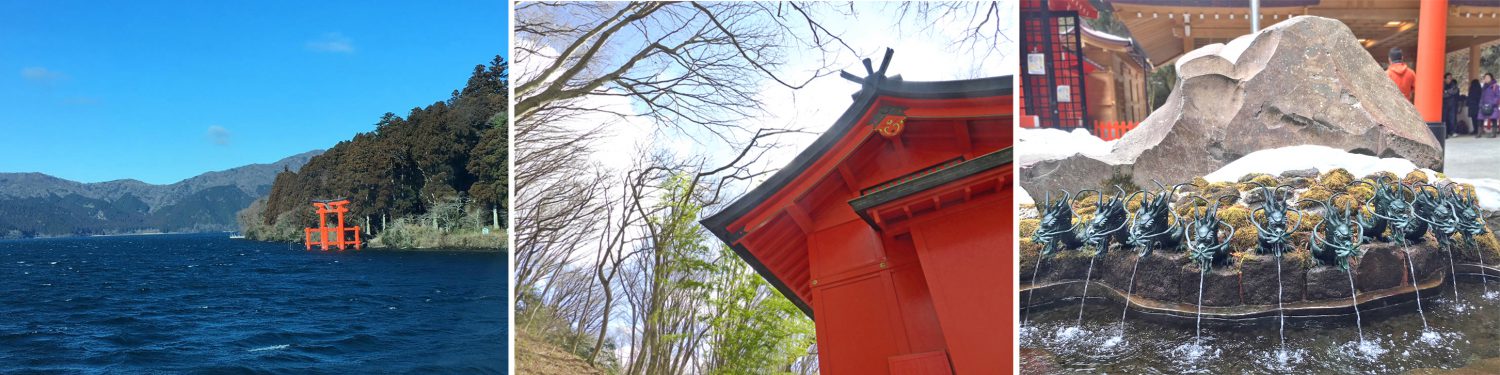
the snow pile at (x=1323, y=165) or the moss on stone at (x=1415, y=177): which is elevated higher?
the snow pile at (x=1323, y=165)

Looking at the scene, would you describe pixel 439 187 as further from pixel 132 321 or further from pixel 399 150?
pixel 132 321

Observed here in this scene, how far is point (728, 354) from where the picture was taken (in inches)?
144

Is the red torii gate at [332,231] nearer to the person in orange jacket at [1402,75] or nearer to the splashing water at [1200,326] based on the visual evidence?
the splashing water at [1200,326]

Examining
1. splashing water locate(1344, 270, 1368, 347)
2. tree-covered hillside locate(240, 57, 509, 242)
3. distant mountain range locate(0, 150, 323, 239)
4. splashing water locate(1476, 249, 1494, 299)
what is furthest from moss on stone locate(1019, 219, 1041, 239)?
distant mountain range locate(0, 150, 323, 239)

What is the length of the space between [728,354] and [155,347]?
6512 millimetres

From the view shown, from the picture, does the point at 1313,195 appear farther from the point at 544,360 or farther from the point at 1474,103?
the point at 544,360

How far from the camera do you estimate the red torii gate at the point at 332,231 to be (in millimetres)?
9516

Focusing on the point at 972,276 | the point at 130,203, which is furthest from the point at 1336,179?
the point at 130,203

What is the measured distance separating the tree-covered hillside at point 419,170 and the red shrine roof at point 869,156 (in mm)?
5844

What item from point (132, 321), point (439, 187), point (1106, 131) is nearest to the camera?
point (1106, 131)

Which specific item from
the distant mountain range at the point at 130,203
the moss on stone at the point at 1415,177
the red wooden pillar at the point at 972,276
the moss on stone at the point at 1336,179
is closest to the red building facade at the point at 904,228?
the red wooden pillar at the point at 972,276

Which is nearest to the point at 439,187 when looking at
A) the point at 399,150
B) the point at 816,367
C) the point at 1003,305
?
the point at 399,150

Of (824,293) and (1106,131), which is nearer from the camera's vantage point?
(824,293)

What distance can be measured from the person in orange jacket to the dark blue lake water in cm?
724
